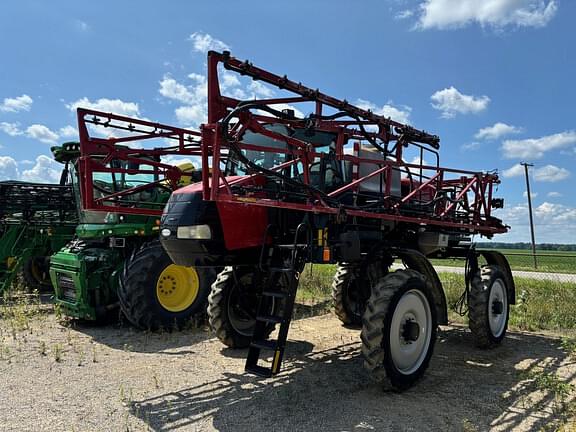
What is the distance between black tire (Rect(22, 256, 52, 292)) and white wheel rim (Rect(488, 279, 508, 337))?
9.73m

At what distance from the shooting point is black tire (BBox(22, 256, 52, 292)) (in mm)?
11859

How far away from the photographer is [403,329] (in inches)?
199

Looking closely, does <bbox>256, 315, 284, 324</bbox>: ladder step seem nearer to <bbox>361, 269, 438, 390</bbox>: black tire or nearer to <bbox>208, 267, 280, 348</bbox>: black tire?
<bbox>361, 269, 438, 390</bbox>: black tire

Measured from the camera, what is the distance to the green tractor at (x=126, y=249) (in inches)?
281

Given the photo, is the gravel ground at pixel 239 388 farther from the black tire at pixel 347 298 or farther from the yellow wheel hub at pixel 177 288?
the black tire at pixel 347 298

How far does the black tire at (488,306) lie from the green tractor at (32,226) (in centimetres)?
875

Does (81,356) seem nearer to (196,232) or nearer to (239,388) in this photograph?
(239,388)

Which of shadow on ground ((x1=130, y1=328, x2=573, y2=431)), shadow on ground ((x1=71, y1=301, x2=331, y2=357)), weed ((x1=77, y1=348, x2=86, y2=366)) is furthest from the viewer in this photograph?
shadow on ground ((x1=71, y1=301, x2=331, y2=357))

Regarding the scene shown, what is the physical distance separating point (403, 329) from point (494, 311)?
2.62m

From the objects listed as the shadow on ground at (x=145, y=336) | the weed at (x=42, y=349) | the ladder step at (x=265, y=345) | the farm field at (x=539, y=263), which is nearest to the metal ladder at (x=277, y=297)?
the ladder step at (x=265, y=345)

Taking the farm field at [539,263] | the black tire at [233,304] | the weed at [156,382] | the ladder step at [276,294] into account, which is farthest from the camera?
the farm field at [539,263]

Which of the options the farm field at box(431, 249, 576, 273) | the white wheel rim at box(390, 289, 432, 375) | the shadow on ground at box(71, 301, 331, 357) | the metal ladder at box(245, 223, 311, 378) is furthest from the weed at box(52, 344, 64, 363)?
the farm field at box(431, 249, 576, 273)

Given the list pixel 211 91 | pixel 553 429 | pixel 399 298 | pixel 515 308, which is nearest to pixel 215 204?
pixel 211 91

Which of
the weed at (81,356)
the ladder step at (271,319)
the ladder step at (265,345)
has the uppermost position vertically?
the ladder step at (271,319)
